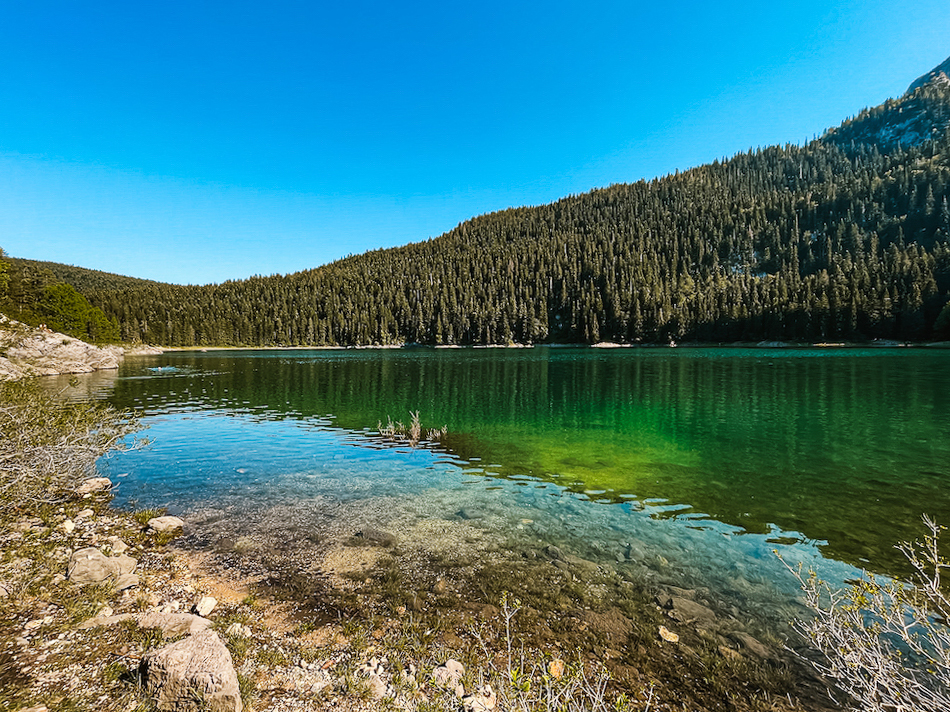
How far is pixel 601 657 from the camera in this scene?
7.62 m

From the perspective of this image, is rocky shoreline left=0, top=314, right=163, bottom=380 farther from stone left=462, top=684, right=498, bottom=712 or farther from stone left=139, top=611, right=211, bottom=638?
stone left=462, top=684, right=498, bottom=712

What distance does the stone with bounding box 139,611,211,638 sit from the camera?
7.09 m

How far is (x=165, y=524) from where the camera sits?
1277cm

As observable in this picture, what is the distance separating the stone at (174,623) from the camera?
7093mm

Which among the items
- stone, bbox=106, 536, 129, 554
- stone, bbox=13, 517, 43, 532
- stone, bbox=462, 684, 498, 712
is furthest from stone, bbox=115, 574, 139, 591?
stone, bbox=462, 684, 498, 712

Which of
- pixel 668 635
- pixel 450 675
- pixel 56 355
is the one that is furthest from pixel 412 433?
pixel 56 355

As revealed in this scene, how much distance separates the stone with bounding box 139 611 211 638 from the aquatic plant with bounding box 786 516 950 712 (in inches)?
361

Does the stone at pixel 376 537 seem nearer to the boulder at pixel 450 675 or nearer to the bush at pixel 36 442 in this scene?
A: the boulder at pixel 450 675

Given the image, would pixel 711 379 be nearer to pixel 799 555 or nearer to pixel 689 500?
pixel 689 500

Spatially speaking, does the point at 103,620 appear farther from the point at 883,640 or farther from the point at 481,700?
the point at 883,640

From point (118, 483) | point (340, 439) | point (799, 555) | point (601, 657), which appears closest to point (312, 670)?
point (601, 657)

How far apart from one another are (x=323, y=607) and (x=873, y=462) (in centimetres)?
2388

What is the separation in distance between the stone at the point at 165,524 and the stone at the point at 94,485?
415cm

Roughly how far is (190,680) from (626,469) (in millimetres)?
17751
